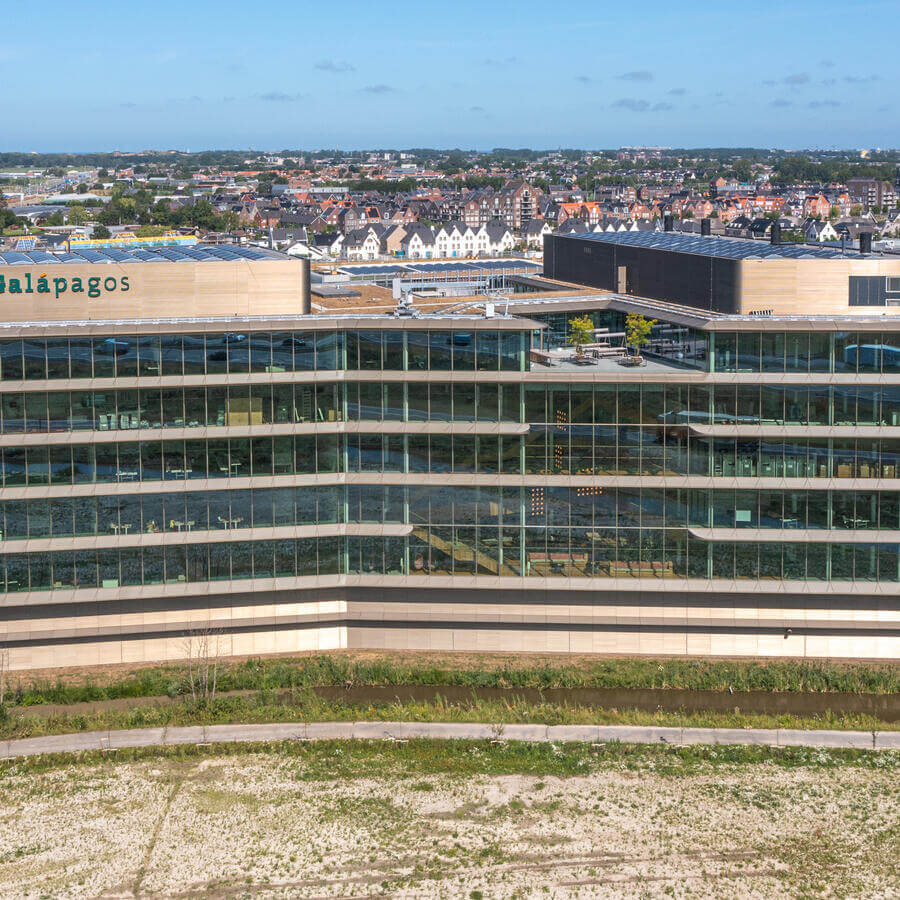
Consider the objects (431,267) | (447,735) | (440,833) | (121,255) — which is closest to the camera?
(440,833)

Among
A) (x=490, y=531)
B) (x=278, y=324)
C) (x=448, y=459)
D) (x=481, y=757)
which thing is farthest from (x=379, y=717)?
(x=278, y=324)

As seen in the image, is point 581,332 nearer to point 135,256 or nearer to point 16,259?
point 135,256

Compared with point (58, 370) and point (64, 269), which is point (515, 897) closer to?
point (58, 370)

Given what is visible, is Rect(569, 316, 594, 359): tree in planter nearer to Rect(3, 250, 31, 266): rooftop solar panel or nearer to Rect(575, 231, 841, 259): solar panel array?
Rect(575, 231, 841, 259): solar panel array

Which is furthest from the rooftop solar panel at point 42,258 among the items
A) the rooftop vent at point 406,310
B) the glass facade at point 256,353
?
the rooftop vent at point 406,310

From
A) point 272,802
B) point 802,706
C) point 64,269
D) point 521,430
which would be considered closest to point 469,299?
point 521,430

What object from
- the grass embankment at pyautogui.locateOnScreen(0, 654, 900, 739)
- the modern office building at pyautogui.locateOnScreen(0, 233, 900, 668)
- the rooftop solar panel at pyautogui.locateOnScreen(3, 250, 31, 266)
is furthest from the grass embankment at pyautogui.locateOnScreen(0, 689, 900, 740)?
the rooftop solar panel at pyautogui.locateOnScreen(3, 250, 31, 266)
